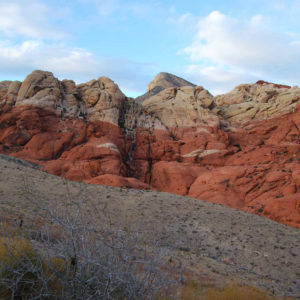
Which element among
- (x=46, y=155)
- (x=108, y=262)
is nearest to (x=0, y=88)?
(x=46, y=155)

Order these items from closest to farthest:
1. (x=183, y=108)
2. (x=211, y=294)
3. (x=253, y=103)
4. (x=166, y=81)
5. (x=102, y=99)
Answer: (x=211, y=294), (x=102, y=99), (x=183, y=108), (x=253, y=103), (x=166, y=81)

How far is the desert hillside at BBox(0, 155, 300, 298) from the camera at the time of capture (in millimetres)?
10289

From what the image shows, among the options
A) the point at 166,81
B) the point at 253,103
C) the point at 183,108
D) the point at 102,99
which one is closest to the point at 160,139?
the point at 183,108

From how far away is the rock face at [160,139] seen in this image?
2923cm

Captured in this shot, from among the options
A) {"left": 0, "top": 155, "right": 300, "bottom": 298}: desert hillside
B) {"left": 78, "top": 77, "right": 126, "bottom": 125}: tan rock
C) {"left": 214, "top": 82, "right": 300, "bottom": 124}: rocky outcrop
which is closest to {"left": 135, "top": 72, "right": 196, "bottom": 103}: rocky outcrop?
{"left": 214, "top": 82, "right": 300, "bottom": 124}: rocky outcrop

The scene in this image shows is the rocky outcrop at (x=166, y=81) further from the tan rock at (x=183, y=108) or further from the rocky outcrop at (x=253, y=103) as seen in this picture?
the tan rock at (x=183, y=108)

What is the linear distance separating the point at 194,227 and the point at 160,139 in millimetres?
21036

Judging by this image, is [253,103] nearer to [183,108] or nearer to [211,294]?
[183,108]

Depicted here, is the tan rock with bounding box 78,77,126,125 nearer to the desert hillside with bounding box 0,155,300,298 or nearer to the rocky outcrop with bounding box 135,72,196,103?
the desert hillside with bounding box 0,155,300,298

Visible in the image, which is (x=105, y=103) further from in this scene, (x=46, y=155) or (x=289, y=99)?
(x=289, y=99)

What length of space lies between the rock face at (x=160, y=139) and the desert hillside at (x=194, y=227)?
8.35 meters

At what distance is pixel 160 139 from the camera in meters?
36.1

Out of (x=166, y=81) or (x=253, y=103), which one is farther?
(x=166, y=81)

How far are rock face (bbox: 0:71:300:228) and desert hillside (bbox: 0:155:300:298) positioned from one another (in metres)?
8.35
